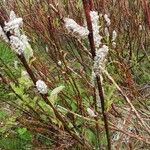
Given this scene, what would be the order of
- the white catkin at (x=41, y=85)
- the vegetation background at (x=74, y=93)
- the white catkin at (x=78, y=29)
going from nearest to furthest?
the white catkin at (x=78, y=29) → the white catkin at (x=41, y=85) → the vegetation background at (x=74, y=93)

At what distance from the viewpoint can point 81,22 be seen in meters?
2.94

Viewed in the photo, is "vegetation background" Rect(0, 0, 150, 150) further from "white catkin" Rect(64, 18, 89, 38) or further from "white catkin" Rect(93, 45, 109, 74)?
"white catkin" Rect(64, 18, 89, 38)

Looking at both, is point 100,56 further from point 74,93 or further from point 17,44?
point 74,93

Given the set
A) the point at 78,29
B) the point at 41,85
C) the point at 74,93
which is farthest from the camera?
the point at 74,93

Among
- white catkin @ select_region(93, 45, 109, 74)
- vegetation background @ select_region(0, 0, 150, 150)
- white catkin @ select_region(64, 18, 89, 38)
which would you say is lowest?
vegetation background @ select_region(0, 0, 150, 150)

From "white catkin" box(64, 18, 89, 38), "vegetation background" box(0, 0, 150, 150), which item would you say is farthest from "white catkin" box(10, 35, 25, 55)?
"vegetation background" box(0, 0, 150, 150)

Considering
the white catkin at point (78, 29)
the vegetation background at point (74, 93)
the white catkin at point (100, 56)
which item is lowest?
the vegetation background at point (74, 93)

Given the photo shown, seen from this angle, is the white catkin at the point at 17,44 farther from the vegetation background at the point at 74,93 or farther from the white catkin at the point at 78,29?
the vegetation background at the point at 74,93

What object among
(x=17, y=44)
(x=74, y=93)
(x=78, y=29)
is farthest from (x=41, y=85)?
(x=74, y=93)

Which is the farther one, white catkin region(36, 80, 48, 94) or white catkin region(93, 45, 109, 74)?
white catkin region(36, 80, 48, 94)

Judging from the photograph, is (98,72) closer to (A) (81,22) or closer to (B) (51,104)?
(B) (51,104)

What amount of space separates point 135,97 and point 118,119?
0.61 ft

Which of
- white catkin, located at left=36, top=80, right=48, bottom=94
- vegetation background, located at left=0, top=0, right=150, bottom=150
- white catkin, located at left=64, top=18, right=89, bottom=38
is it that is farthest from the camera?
vegetation background, located at left=0, top=0, right=150, bottom=150

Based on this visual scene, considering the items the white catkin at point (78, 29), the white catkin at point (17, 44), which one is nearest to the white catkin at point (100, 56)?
the white catkin at point (78, 29)
